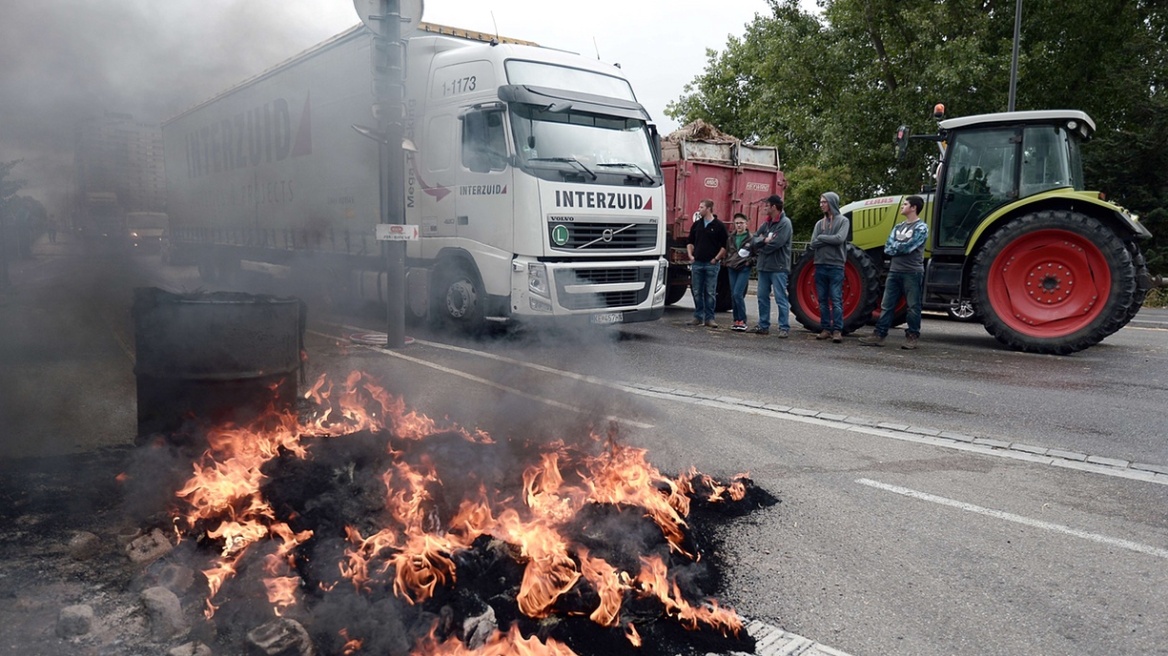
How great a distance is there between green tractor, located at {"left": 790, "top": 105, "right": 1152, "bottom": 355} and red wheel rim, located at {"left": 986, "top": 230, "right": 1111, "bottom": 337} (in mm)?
11

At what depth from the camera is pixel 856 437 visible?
5695mm

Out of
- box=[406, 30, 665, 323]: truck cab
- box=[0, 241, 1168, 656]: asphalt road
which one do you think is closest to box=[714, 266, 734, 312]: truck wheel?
box=[0, 241, 1168, 656]: asphalt road

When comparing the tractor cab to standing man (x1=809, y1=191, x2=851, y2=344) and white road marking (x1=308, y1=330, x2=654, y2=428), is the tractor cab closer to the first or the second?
standing man (x1=809, y1=191, x2=851, y2=344)

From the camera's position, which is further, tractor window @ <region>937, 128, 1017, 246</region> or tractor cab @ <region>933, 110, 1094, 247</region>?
tractor window @ <region>937, 128, 1017, 246</region>

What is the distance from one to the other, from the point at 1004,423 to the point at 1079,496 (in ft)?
5.71

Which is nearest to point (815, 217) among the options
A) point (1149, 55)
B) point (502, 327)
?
point (1149, 55)

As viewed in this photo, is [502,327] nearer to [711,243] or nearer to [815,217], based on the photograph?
[711,243]

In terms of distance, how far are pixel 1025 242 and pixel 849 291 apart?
7.42 feet

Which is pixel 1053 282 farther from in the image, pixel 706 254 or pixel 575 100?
pixel 575 100

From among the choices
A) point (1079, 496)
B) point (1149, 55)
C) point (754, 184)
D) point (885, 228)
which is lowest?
point (1079, 496)

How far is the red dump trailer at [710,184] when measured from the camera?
14242mm

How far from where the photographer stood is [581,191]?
901cm

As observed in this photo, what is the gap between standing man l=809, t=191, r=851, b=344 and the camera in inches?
396

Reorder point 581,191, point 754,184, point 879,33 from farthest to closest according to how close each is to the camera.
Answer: point 879,33
point 754,184
point 581,191
